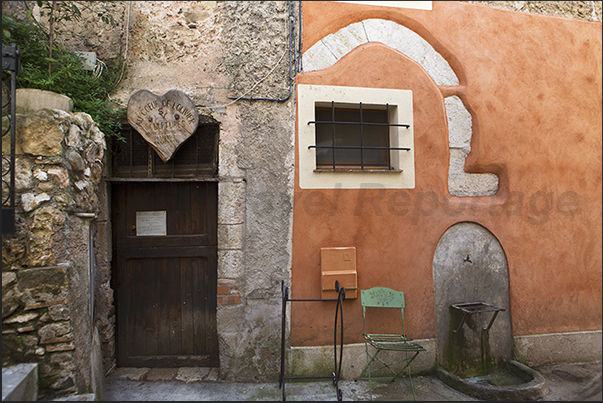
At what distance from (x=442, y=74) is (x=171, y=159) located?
2.97 metres

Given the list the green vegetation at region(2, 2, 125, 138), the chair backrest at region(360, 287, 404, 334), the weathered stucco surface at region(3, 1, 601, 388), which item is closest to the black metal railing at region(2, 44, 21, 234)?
the green vegetation at region(2, 2, 125, 138)

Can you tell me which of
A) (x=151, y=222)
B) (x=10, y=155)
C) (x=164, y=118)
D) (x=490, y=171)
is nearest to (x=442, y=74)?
(x=490, y=171)

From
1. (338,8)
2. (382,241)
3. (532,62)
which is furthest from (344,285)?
(532,62)

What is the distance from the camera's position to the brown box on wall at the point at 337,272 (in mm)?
3307

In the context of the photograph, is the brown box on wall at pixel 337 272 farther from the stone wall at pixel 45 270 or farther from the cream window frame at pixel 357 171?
the stone wall at pixel 45 270

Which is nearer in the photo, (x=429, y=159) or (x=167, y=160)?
(x=167, y=160)

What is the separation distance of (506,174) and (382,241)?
5.13 ft

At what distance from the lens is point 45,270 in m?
2.37

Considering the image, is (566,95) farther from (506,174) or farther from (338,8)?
(338,8)

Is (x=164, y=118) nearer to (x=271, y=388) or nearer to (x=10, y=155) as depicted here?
(x=10, y=155)

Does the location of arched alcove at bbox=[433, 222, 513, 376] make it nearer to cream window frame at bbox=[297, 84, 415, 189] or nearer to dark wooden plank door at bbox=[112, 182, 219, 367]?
cream window frame at bbox=[297, 84, 415, 189]

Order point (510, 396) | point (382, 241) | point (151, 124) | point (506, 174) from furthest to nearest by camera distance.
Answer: point (506, 174) → point (382, 241) → point (151, 124) → point (510, 396)

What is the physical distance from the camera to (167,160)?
324cm

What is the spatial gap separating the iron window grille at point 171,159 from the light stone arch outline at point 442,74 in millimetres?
1707
